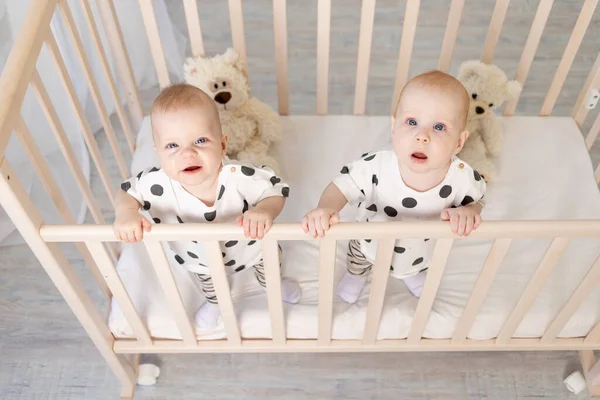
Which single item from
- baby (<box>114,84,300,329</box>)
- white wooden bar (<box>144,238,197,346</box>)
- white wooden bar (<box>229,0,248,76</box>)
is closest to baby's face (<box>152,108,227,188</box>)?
baby (<box>114,84,300,329</box>)

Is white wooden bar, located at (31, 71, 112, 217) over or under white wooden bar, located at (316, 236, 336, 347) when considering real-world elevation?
over

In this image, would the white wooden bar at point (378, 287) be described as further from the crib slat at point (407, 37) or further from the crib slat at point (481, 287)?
the crib slat at point (407, 37)

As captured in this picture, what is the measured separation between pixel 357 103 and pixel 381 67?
25.7 inches

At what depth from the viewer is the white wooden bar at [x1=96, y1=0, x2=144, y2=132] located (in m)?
1.28

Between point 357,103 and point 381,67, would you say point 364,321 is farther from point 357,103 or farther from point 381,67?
point 381,67

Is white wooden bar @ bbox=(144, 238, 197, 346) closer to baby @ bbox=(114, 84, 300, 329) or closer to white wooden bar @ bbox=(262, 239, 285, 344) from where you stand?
baby @ bbox=(114, 84, 300, 329)

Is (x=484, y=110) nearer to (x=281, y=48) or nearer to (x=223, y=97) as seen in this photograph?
(x=281, y=48)

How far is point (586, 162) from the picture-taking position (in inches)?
55.7

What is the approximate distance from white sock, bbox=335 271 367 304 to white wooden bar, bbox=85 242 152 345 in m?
0.40

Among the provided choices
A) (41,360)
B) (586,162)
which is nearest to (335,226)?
(586,162)

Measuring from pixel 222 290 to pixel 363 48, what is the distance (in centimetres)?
67

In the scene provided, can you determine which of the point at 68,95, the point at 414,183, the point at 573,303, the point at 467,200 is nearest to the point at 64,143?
the point at 68,95

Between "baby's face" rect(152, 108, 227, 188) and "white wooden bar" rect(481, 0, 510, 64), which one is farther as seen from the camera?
"white wooden bar" rect(481, 0, 510, 64)

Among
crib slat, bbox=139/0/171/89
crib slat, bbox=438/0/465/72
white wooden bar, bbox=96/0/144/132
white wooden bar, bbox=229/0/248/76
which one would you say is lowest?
white wooden bar, bbox=96/0/144/132
